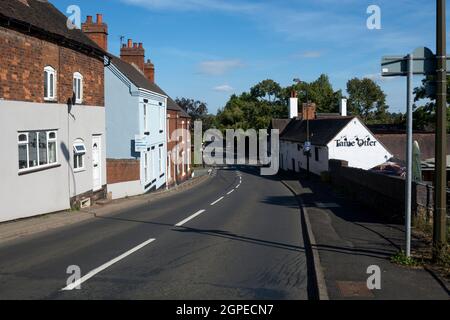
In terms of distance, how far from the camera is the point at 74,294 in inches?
296

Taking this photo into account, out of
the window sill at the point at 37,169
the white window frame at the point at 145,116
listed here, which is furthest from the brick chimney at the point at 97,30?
the window sill at the point at 37,169

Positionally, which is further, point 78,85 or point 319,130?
point 319,130

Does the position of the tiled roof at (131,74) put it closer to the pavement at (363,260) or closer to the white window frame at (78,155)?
the white window frame at (78,155)

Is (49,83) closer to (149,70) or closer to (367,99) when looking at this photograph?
(149,70)

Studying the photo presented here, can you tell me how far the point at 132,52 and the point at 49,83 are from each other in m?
26.0

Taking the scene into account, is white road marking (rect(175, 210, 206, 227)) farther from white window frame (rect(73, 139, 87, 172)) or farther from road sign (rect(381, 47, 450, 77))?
road sign (rect(381, 47, 450, 77))

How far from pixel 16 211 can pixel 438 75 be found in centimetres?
1213

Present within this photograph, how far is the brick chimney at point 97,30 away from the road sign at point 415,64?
24261 mm

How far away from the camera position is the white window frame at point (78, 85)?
20378 mm

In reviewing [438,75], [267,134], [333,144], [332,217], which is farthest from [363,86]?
[438,75]

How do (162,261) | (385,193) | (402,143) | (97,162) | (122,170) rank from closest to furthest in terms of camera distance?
1. (162,261)
2. (385,193)
3. (97,162)
4. (122,170)
5. (402,143)

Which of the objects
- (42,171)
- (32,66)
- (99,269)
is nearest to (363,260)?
(99,269)

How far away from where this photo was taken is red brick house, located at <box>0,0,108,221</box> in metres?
15.2

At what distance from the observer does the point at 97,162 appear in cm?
2339
